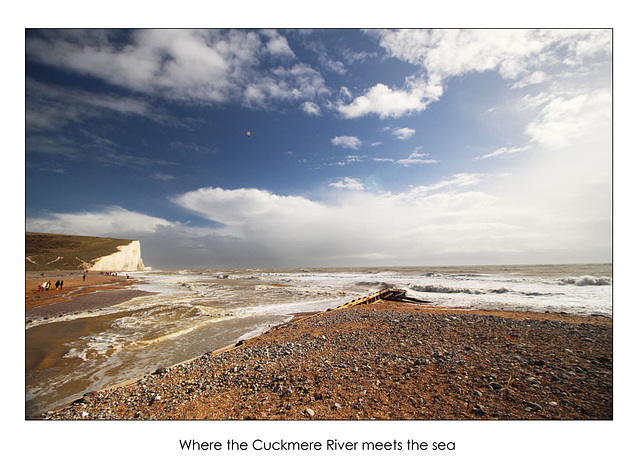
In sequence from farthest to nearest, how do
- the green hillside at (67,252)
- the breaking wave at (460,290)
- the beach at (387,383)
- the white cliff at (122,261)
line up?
the white cliff at (122,261)
the green hillside at (67,252)
the breaking wave at (460,290)
the beach at (387,383)

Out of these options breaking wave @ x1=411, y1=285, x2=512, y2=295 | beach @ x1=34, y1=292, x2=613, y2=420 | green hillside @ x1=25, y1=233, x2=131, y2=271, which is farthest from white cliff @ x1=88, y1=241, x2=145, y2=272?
beach @ x1=34, y1=292, x2=613, y2=420

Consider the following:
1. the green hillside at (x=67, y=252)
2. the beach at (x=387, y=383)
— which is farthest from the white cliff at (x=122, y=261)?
the beach at (x=387, y=383)

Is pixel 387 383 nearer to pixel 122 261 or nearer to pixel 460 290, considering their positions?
pixel 460 290

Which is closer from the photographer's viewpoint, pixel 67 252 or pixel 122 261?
pixel 67 252

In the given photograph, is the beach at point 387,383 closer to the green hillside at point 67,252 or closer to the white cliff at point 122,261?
the green hillside at point 67,252

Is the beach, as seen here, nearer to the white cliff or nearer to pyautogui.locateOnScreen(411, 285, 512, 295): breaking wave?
pyautogui.locateOnScreen(411, 285, 512, 295): breaking wave

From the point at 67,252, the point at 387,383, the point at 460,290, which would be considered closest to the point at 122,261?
the point at 67,252
